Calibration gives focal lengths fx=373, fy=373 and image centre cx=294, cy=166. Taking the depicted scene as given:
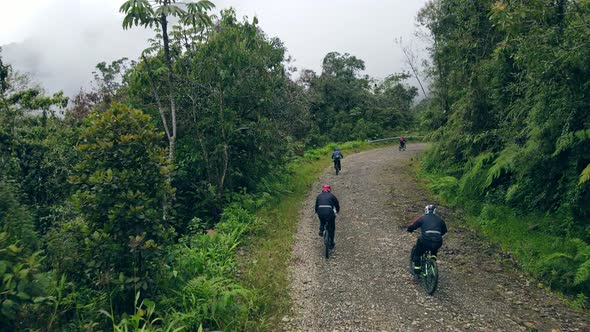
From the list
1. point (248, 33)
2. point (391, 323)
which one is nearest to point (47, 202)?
point (248, 33)

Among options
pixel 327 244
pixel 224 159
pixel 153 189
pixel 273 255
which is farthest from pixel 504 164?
pixel 153 189

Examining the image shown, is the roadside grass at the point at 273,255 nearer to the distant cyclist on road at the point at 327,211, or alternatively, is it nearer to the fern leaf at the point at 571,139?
the distant cyclist on road at the point at 327,211

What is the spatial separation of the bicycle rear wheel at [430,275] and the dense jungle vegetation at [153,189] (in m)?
3.53

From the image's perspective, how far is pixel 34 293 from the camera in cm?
470

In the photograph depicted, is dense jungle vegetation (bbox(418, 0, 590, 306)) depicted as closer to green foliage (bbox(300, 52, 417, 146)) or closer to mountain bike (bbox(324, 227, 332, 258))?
mountain bike (bbox(324, 227, 332, 258))

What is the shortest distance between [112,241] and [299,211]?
9.42 meters

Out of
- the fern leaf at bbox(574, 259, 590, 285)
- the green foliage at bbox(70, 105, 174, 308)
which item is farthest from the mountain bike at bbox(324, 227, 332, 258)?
the fern leaf at bbox(574, 259, 590, 285)

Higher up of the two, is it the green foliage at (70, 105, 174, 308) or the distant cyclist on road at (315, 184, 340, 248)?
the green foliage at (70, 105, 174, 308)

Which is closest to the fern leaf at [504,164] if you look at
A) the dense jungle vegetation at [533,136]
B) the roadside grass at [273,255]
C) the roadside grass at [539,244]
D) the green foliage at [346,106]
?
the dense jungle vegetation at [533,136]

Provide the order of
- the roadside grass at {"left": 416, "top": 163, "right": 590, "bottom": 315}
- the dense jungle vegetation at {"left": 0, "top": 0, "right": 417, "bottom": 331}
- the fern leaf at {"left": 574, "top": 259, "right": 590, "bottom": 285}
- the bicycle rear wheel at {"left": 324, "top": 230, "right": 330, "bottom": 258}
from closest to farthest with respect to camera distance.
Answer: the dense jungle vegetation at {"left": 0, "top": 0, "right": 417, "bottom": 331}, the fern leaf at {"left": 574, "top": 259, "right": 590, "bottom": 285}, the roadside grass at {"left": 416, "top": 163, "right": 590, "bottom": 315}, the bicycle rear wheel at {"left": 324, "top": 230, "right": 330, "bottom": 258}

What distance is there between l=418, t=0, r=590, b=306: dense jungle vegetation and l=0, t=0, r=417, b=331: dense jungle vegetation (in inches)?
275

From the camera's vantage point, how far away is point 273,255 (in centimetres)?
1020

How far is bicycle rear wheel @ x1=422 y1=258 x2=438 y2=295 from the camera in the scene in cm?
789

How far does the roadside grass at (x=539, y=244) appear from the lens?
784 centimetres
